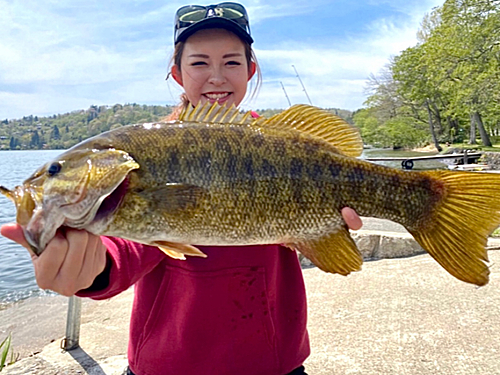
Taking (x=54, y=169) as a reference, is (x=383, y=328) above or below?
below

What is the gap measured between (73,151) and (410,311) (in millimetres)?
4075

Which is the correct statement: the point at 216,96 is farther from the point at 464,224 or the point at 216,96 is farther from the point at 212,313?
the point at 464,224

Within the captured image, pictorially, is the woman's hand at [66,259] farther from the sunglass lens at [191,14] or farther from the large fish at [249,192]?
the sunglass lens at [191,14]

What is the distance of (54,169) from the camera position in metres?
1.67

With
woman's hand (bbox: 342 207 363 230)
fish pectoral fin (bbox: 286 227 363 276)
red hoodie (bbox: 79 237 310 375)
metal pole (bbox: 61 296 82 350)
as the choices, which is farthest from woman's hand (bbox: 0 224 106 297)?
metal pole (bbox: 61 296 82 350)

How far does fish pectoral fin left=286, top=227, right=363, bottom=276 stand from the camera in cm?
195

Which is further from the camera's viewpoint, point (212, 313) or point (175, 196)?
point (212, 313)

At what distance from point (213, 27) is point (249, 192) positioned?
1174mm

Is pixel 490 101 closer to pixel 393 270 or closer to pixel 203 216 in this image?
pixel 393 270

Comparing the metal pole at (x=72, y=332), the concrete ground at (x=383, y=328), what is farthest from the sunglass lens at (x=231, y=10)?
the metal pole at (x=72, y=332)

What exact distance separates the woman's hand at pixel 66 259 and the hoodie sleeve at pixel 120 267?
0.14 meters

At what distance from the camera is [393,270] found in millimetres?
5910

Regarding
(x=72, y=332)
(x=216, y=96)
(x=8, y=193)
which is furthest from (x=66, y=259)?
(x=72, y=332)

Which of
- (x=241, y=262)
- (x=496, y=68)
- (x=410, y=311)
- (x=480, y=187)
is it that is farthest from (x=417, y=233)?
(x=496, y=68)
